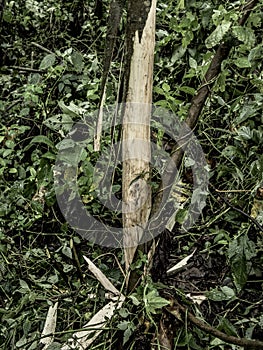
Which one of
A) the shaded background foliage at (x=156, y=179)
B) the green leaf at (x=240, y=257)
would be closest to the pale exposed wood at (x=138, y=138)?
the shaded background foliage at (x=156, y=179)

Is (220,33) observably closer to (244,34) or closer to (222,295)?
(244,34)

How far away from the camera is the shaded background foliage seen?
3.37 ft

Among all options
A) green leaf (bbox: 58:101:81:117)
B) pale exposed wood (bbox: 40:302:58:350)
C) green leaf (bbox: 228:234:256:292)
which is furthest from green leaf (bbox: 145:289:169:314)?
green leaf (bbox: 58:101:81:117)

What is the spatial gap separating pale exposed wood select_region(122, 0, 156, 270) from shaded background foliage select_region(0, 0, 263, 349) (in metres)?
0.10

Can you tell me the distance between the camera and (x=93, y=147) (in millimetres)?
1239

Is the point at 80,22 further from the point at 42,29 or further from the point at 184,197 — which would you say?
the point at 184,197

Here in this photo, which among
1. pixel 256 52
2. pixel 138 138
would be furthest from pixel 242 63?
pixel 138 138

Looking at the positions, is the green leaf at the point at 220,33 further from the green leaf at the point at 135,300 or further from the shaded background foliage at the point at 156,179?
the green leaf at the point at 135,300

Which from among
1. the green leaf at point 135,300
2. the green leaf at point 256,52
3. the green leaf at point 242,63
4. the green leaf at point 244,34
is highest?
the green leaf at point 244,34

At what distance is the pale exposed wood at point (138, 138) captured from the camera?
1062 millimetres

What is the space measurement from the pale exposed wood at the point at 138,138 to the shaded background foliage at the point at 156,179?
0.10 m

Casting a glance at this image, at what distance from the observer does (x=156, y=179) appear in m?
1.44

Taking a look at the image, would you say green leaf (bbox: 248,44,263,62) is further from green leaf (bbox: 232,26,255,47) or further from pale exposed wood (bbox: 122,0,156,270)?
pale exposed wood (bbox: 122,0,156,270)

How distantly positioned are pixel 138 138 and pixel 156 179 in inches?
15.1
